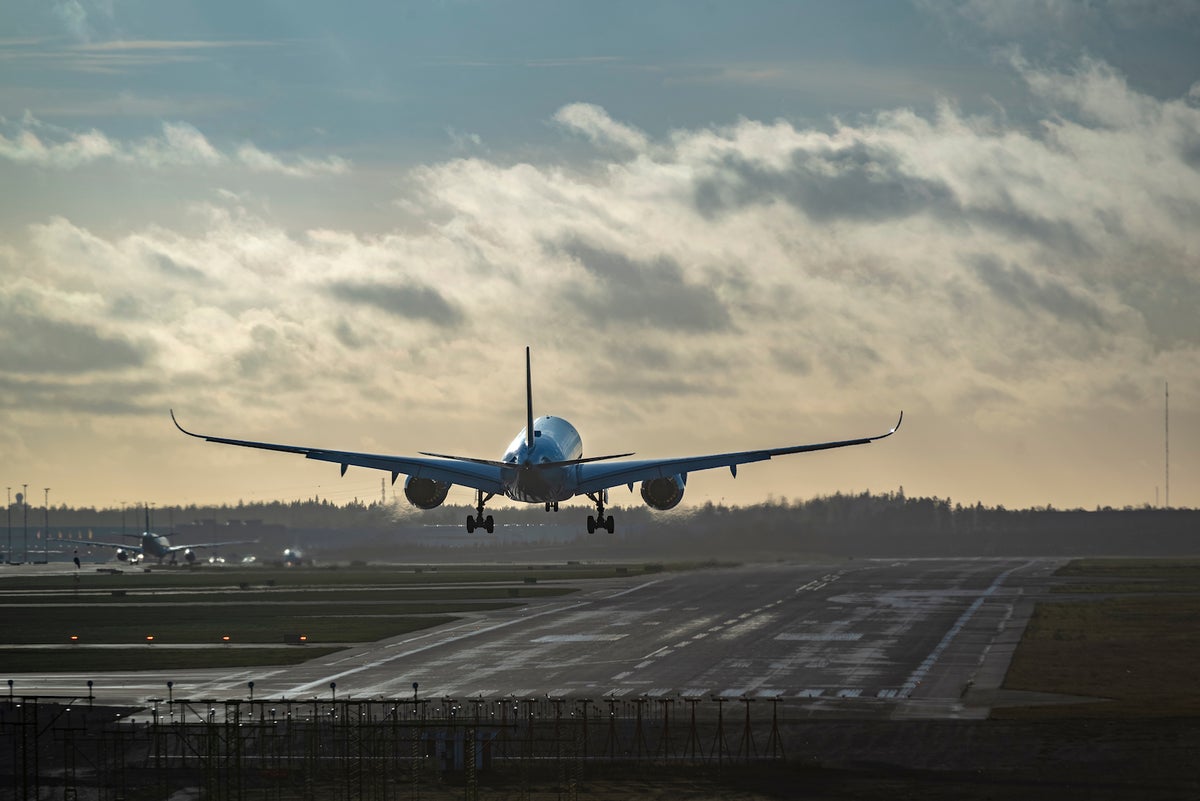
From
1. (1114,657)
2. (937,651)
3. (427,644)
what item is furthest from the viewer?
(427,644)

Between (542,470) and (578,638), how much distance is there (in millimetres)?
58582

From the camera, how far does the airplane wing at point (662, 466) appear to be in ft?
259

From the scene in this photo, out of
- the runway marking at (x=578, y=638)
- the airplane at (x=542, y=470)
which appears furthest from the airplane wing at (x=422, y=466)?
the runway marking at (x=578, y=638)

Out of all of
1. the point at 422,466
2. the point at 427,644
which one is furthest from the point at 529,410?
the point at 427,644

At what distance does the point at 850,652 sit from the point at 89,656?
199 feet

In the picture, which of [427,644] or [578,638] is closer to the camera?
[427,644]

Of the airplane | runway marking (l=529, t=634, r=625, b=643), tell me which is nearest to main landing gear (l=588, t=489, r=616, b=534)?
the airplane

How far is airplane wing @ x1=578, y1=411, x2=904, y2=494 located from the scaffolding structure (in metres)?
11.6

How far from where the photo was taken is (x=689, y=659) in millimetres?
114125

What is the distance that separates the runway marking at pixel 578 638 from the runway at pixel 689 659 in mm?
258

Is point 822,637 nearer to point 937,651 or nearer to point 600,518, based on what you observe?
point 937,651

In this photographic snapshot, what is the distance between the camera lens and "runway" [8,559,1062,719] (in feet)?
319

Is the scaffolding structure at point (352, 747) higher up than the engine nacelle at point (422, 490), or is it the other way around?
the engine nacelle at point (422, 490)

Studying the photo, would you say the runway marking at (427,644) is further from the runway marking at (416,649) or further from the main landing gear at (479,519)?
the main landing gear at (479,519)
